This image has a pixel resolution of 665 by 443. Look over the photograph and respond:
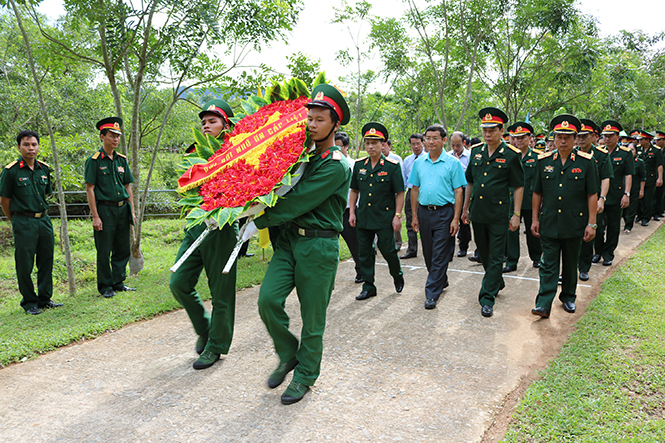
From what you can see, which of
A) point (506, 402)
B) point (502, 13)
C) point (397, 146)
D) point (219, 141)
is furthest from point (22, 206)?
point (397, 146)

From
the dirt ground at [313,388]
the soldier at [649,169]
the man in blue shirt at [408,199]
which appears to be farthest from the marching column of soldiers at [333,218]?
the soldier at [649,169]

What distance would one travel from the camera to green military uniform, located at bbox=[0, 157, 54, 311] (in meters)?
5.41

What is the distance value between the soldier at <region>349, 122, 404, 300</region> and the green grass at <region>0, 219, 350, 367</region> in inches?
67.0

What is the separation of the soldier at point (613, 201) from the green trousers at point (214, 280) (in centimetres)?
609

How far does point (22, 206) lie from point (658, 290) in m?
7.84

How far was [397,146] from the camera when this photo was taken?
2555 centimetres

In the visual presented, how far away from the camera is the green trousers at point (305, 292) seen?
3234 mm

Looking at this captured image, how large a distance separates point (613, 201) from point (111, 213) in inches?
307

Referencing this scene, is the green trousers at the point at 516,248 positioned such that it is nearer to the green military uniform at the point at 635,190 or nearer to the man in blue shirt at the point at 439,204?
the man in blue shirt at the point at 439,204

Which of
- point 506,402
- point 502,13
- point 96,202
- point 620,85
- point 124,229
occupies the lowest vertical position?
point 506,402

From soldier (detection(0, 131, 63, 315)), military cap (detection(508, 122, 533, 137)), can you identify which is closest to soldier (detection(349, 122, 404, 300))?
military cap (detection(508, 122, 533, 137))

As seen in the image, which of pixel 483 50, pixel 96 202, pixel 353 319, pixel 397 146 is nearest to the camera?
pixel 353 319

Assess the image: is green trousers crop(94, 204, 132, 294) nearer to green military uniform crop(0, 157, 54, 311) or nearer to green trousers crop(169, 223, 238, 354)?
green military uniform crop(0, 157, 54, 311)

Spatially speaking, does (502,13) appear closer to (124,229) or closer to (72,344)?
(124,229)
